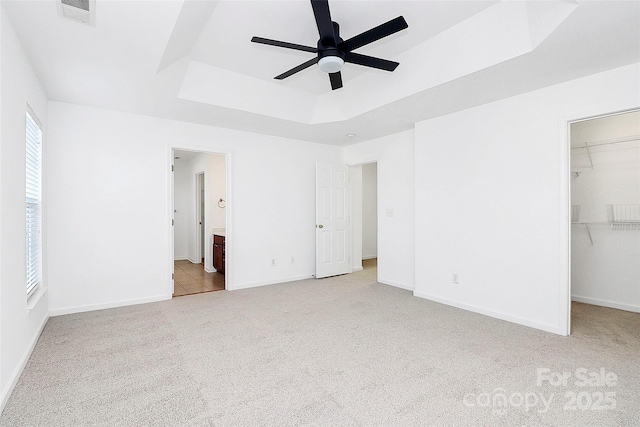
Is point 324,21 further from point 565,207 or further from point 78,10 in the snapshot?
point 565,207

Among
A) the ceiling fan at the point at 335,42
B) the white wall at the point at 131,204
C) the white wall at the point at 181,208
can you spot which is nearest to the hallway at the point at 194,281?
the white wall at the point at 131,204

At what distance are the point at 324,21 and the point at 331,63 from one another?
0.39 m

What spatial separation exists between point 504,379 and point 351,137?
4010 millimetres

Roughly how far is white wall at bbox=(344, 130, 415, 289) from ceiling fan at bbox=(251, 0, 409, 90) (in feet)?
7.78

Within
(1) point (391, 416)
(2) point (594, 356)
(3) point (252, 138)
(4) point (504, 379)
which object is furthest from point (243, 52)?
(2) point (594, 356)

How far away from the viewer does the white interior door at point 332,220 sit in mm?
5602

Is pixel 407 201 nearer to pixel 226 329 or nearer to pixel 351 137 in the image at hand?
pixel 351 137

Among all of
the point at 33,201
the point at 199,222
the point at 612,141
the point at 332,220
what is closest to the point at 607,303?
the point at 612,141

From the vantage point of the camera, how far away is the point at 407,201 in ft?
16.1

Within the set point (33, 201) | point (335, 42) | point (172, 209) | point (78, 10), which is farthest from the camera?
point (172, 209)

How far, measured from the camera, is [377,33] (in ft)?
7.39

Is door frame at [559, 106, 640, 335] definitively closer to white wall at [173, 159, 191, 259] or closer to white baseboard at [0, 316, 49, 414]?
white baseboard at [0, 316, 49, 414]

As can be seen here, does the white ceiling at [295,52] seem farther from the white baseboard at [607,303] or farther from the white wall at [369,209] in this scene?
the white wall at [369,209]

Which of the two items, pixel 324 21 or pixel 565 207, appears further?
pixel 565 207
